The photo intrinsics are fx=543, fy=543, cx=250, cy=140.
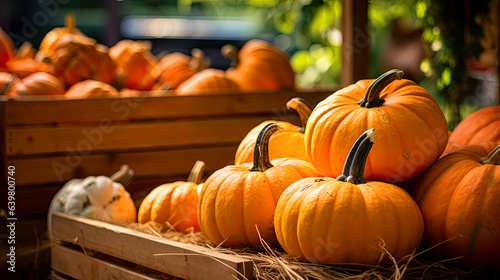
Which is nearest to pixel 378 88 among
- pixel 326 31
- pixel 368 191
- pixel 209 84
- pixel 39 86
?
A: pixel 368 191

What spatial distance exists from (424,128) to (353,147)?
192 millimetres

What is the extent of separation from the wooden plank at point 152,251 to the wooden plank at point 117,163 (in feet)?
1.86

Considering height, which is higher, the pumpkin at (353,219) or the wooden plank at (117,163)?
the pumpkin at (353,219)

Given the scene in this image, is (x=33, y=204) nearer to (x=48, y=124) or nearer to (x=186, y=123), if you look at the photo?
(x=48, y=124)

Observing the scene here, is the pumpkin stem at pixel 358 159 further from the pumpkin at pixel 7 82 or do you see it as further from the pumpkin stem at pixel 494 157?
the pumpkin at pixel 7 82

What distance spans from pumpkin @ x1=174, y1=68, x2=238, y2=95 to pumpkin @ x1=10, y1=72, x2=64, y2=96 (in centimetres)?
57

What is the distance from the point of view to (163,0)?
20.9ft

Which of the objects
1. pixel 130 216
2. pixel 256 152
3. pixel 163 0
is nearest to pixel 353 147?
pixel 256 152

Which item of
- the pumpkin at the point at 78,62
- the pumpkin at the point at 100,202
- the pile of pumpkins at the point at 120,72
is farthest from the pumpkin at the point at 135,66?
the pumpkin at the point at 100,202

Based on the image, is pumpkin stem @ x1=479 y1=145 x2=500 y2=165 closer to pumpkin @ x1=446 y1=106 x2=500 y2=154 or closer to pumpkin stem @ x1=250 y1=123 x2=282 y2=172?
pumpkin @ x1=446 y1=106 x2=500 y2=154

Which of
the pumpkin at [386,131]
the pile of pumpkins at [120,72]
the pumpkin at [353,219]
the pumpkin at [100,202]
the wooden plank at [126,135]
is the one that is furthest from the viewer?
the pile of pumpkins at [120,72]

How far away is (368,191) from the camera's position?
1.13m

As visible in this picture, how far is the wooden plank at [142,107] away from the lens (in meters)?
2.32

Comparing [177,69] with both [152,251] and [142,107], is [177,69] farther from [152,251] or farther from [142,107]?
[152,251]
